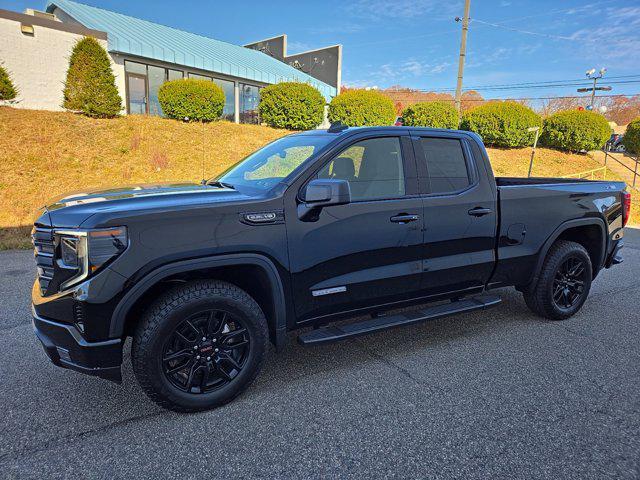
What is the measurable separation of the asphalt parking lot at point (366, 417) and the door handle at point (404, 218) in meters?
1.18

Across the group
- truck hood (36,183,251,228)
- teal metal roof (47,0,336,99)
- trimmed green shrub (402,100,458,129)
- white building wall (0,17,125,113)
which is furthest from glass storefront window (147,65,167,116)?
truck hood (36,183,251,228)

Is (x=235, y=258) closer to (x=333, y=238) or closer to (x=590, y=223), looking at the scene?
(x=333, y=238)

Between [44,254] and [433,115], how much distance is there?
20006mm

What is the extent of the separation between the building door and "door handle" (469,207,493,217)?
18.1 meters

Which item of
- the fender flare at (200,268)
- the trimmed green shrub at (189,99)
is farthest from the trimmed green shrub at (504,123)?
the fender flare at (200,268)

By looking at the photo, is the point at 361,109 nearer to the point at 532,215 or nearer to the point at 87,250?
the point at 532,215

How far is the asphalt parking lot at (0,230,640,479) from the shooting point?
2383 millimetres

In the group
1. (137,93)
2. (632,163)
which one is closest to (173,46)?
(137,93)

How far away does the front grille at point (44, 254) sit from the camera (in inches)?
104

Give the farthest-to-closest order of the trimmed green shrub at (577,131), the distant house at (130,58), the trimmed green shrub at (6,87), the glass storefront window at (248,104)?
the glass storefront window at (248,104)
the trimmed green shrub at (577,131)
the distant house at (130,58)
the trimmed green shrub at (6,87)

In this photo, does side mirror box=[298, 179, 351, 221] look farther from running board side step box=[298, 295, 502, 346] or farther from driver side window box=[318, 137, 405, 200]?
running board side step box=[298, 295, 502, 346]

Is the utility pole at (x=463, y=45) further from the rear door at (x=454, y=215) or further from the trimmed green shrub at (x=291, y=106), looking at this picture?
the rear door at (x=454, y=215)

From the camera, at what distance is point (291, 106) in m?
18.5

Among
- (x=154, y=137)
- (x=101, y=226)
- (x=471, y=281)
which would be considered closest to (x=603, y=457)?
(x=471, y=281)
